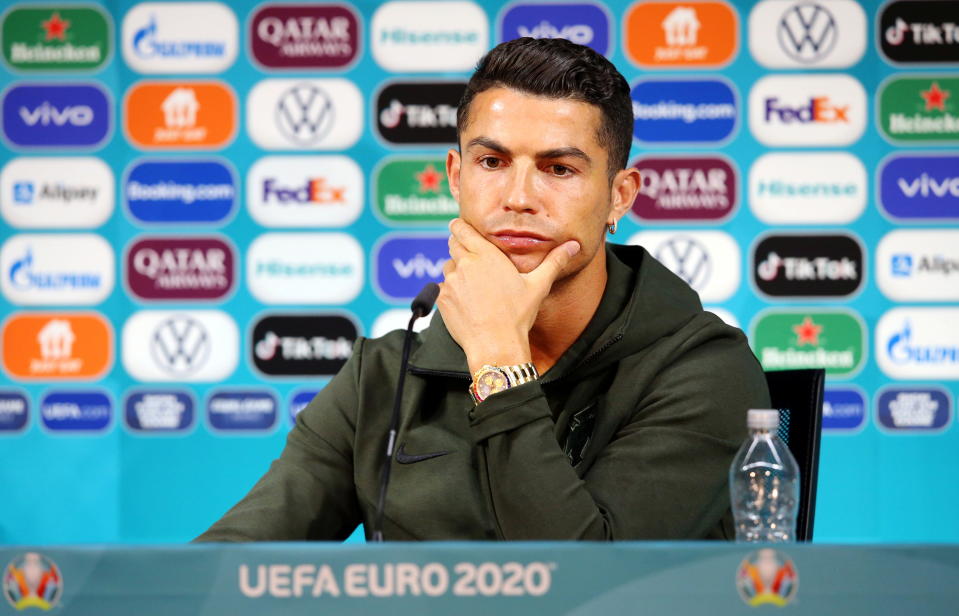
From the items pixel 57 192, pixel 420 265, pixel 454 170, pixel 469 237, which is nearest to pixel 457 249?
pixel 469 237

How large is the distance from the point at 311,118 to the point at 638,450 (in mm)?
2469

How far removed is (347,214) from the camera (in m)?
3.69

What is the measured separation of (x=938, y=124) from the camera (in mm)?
3629

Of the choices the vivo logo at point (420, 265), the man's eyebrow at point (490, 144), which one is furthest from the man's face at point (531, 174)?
the vivo logo at point (420, 265)

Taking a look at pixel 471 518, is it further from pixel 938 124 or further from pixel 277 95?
pixel 938 124

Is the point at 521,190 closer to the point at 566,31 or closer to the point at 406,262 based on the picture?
the point at 406,262

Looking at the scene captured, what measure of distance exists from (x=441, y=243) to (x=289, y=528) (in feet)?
6.99

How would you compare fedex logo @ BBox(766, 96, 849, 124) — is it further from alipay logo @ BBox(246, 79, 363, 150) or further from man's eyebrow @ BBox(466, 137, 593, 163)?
man's eyebrow @ BBox(466, 137, 593, 163)

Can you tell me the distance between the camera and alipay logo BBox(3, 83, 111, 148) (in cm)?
374

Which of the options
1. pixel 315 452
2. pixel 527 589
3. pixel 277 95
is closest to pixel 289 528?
pixel 315 452

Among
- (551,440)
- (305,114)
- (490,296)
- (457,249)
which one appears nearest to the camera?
(551,440)

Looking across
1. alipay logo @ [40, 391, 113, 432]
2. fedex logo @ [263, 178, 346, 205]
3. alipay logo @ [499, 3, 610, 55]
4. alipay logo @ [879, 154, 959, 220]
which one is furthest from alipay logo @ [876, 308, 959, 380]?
alipay logo @ [40, 391, 113, 432]

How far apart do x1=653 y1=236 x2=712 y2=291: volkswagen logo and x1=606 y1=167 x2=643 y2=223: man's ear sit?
1.78m

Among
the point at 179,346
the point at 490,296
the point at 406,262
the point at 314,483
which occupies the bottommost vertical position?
the point at 179,346
